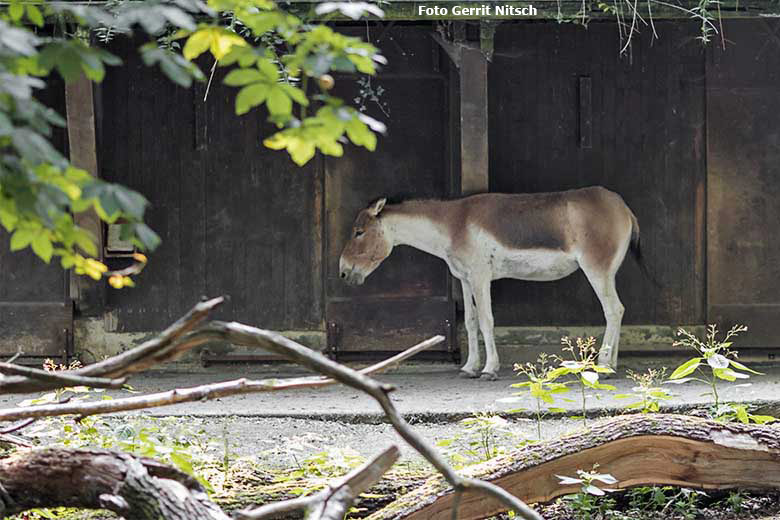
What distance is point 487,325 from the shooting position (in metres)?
9.50

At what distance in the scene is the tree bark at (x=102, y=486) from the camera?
3.54 meters

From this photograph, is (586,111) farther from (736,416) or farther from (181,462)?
(181,462)

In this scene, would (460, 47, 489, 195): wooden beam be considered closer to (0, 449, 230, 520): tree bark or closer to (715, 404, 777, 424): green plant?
(715, 404, 777, 424): green plant

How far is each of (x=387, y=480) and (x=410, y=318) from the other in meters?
5.01

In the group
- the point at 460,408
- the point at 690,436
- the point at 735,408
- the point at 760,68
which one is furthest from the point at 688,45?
the point at 690,436

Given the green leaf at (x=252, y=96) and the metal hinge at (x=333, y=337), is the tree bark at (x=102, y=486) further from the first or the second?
the metal hinge at (x=333, y=337)

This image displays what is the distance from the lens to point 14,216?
2678mm

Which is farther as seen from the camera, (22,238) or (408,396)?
(408,396)

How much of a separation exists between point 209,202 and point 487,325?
2632 millimetres

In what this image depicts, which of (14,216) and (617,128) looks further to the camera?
(617,128)

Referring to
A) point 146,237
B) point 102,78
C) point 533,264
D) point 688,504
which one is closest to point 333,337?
point 533,264

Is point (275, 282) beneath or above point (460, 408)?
above

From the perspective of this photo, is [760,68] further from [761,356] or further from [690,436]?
[690,436]

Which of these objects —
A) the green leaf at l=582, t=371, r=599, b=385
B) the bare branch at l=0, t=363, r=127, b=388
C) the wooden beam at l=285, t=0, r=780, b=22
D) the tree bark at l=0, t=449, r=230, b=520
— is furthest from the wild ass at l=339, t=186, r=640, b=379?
the bare branch at l=0, t=363, r=127, b=388
